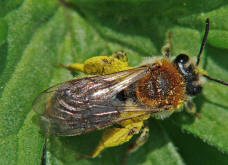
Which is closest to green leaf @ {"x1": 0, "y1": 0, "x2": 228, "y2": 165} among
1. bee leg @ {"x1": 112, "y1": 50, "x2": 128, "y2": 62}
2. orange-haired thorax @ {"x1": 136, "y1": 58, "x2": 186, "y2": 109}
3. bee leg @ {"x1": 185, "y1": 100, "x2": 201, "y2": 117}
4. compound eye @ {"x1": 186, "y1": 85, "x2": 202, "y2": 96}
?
bee leg @ {"x1": 185, "y1": 100, "x2": 201, "y2": 117}

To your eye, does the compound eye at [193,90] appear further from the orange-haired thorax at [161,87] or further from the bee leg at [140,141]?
the bee leg at [140,141]

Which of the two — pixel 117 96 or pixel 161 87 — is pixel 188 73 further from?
pixel 117 96

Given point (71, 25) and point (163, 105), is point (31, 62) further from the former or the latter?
point (163, 105)

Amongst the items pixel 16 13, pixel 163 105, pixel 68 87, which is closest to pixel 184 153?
pixel 163 105

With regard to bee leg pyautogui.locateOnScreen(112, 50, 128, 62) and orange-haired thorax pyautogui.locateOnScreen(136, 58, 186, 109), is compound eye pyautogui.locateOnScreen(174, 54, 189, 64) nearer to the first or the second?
orange-haired thorax pyautogui.locateOnScreen(136, 58, 186, 109)

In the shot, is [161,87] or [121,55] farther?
[121,55]

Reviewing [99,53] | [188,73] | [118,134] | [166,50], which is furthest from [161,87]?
[99,53]
